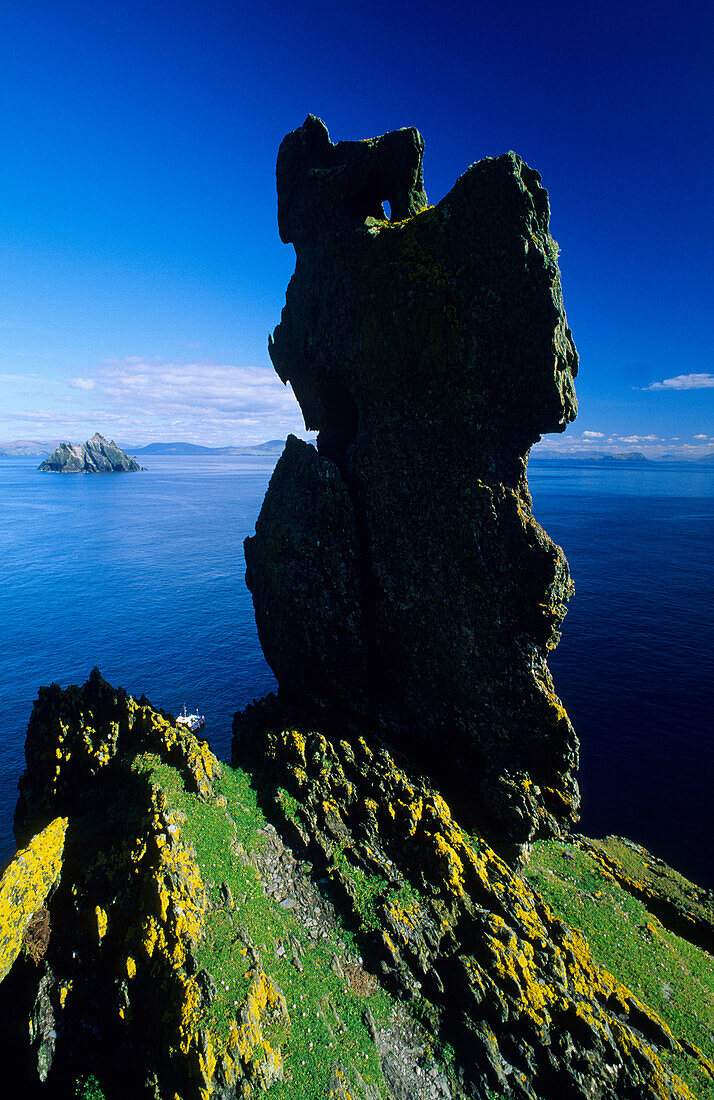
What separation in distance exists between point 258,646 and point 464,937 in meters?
46.1

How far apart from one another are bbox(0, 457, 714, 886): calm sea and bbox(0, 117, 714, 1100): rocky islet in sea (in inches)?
378

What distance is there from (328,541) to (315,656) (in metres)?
6.72

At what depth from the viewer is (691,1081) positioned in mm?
17391

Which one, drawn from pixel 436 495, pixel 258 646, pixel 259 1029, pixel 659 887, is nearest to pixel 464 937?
pixel 259 1029

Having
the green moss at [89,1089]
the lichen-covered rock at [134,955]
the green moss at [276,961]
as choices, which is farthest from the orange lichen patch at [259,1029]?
the green moss at [89,1089]

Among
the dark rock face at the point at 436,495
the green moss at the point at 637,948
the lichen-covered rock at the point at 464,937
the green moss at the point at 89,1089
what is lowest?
the green moss at the point at 637,948

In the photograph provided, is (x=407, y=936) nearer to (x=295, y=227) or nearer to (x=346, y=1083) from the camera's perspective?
(x=346, y=1083)

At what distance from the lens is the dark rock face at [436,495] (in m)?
22.9

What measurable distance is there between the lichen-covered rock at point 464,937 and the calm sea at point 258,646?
17.5m

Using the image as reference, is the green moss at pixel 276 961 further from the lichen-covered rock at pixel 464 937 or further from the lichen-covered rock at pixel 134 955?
the lichen-covered rock at pixel 464 937

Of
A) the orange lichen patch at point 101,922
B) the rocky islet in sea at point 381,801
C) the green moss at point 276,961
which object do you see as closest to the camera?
the green moss at point 276,961

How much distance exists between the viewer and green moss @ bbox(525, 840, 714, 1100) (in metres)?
19.7

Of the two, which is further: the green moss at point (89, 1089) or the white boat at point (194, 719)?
the white boat at point (194, 719)

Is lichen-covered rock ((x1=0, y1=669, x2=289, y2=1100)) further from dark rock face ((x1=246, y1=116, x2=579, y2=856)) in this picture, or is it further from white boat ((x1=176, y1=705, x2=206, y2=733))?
white boat ((x1=176, y1=705, x2=206, y2=733))
